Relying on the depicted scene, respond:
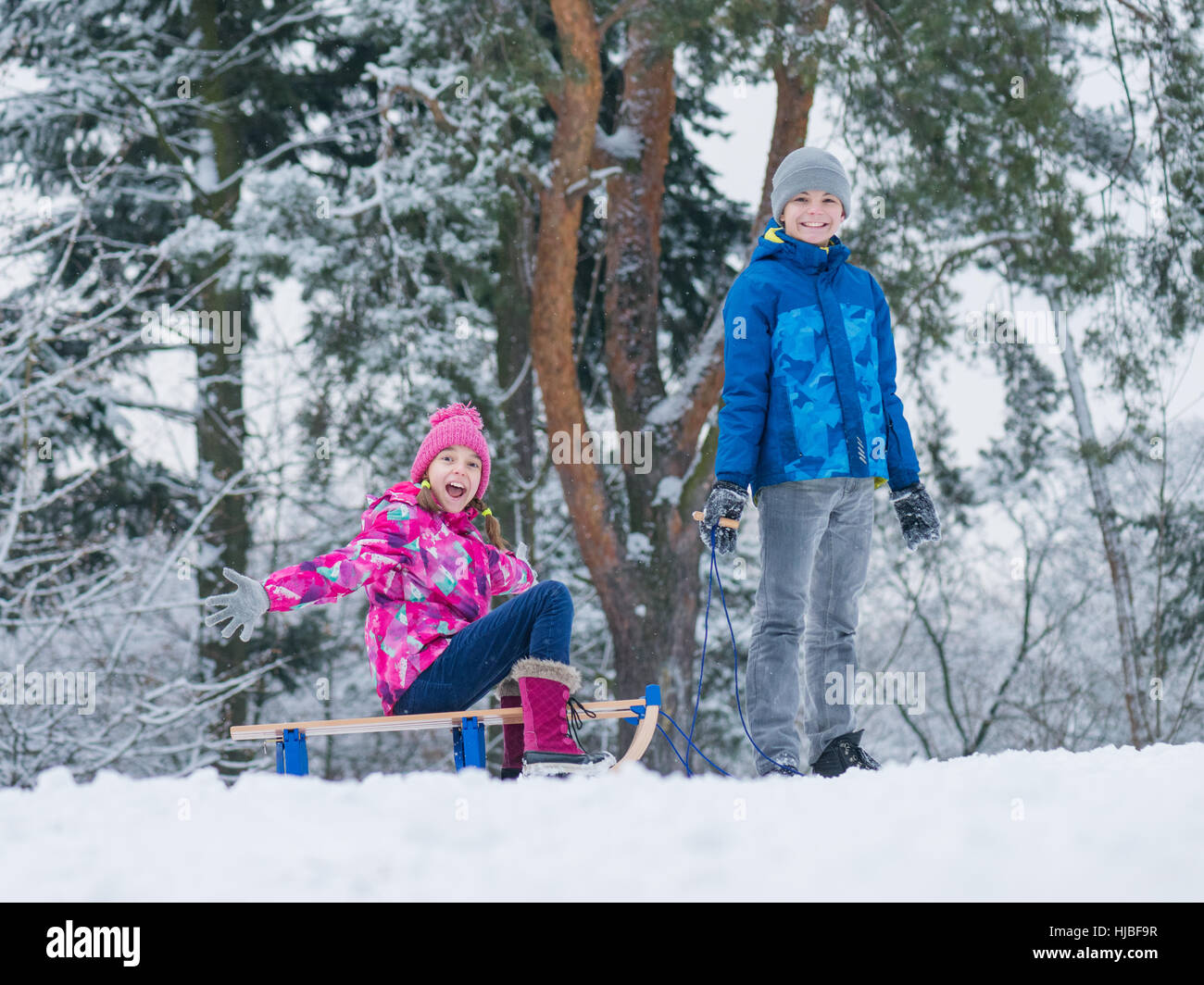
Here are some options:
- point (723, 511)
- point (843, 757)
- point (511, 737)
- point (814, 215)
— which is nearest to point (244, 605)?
point (511, 737)

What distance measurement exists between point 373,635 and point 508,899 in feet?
5.96

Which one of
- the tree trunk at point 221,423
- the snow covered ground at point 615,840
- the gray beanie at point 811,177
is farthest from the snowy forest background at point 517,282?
the snow covered ground at point 615,840

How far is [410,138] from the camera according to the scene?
335 inches

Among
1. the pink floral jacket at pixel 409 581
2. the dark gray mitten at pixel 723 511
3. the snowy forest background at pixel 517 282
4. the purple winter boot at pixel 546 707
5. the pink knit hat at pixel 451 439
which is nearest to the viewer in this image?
the dark gray mitten at pixel 723 511

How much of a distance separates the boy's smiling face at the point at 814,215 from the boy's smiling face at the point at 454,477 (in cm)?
113

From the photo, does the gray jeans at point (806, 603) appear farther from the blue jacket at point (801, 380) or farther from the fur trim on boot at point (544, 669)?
the fur trim on boot at point (544, 669)

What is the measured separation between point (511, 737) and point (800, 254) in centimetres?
165

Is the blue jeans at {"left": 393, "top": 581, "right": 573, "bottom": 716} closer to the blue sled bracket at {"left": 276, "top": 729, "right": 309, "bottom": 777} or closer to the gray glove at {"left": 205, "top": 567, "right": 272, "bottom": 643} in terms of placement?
the blue sled bracket at {"left": 276, "top": 729, "right": 309, "bottom": 777}

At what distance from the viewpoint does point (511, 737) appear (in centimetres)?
360

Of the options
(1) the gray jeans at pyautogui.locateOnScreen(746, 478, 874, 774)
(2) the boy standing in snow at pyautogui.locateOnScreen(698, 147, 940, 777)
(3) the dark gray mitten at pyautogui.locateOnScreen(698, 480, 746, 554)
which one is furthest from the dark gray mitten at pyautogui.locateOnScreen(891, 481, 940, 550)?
(3) the dark gray mitten at pyautogui.locateOnScreen(698, 480, 746, 554)

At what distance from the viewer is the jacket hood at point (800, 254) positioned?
10.3 ft
